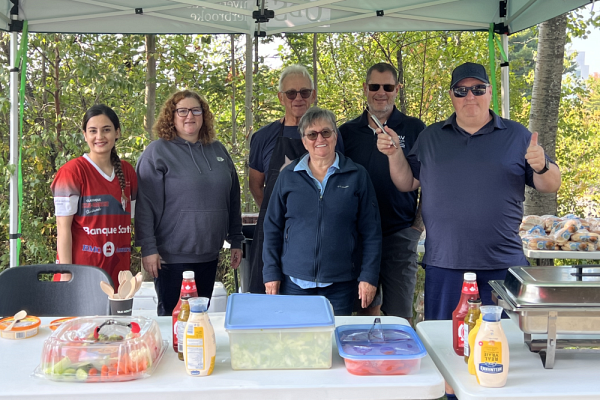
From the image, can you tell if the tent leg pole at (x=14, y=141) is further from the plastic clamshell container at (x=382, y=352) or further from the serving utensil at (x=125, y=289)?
the plastic clamshell container at (x=382, y=352)

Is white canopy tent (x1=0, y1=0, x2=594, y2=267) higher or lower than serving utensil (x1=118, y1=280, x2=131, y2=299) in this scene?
higher

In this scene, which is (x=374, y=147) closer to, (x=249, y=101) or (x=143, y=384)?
(x=143, y=384)

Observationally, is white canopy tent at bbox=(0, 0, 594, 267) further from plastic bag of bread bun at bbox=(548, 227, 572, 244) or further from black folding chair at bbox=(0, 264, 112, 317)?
black folding chair at bbox=(0, 264, 112, 317)

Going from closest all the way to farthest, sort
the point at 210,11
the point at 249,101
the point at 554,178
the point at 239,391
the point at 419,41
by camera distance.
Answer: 1. the point at 239,391
2. the point at 554,178
3. the point at 210,11
4. the point at 249,101
5. the point at 419,41

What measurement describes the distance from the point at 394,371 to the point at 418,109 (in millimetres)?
7900

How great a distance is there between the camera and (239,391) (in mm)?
1504

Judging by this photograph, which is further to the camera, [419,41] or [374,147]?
[419,41]

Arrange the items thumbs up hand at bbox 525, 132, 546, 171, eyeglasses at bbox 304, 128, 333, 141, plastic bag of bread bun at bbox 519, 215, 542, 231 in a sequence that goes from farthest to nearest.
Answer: plastic bag of bread bun at bbox 519, 215, 542, 231 < eyeglasses at bbox 304, 128, 333, 141 < thumbs up hand at bbox 525, 132, 546, 171

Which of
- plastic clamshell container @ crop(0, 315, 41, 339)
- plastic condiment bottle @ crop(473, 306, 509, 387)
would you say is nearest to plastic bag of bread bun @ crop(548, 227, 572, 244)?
plastic condiment bottle @ crop(473, 306, 509, 387)

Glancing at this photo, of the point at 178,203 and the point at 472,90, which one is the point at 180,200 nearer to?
the point at 178,203

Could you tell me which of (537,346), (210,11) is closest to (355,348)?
(537,346)

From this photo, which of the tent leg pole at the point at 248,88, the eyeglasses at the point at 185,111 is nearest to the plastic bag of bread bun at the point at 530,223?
the eyeglasses at the point at 185,111

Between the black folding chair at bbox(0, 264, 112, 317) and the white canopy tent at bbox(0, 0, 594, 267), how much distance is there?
1.47 m

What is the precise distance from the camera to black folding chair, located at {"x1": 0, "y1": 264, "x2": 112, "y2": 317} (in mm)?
2418
